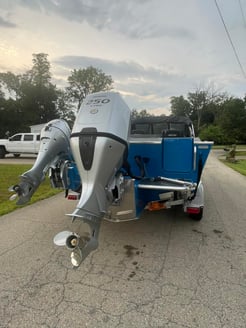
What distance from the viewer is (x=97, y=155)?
2463 millimetres

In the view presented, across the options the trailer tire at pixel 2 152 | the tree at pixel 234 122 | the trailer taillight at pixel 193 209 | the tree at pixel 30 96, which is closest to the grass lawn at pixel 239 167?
the trailer taillight at pixel 193 209

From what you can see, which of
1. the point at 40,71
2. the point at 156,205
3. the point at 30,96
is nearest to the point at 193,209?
the point at 156,205

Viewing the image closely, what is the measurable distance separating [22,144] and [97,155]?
1555cm

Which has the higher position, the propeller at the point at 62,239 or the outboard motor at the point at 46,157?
the outboard motor at the point at 46,157

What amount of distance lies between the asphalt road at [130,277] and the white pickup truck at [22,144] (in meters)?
12.7

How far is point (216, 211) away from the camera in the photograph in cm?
494

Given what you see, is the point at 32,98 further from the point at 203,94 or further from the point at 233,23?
the point at 203,94

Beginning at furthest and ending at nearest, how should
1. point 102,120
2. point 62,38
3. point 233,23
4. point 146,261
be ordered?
point 233,23, point 62,38, point 146,261, point 102,120

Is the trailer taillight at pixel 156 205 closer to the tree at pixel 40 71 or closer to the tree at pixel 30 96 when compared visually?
the tree at pixel 30 96

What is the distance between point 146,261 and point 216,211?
101 inches

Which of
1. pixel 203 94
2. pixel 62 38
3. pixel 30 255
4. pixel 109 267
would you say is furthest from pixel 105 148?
pixel 203 94

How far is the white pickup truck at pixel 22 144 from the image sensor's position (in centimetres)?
1620

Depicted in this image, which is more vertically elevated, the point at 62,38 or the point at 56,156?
the point at 62,38

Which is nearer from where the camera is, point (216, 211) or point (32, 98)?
point (216, 211)
